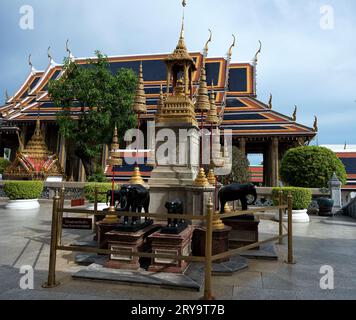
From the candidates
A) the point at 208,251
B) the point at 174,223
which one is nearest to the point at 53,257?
the point at 174,223

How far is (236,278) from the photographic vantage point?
4203 mm

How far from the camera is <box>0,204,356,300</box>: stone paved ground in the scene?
3.53m

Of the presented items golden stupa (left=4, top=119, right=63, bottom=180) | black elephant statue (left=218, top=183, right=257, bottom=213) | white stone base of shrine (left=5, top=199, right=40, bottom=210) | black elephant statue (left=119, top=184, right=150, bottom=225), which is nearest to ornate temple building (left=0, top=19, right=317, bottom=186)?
golden stupa (left=4, top=119, right=63, bottom=180)

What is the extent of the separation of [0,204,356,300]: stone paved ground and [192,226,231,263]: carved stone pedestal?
536 mm

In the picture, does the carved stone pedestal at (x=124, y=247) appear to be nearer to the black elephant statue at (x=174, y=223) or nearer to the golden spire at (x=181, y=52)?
the black elephant statue at (x=174, y=223)

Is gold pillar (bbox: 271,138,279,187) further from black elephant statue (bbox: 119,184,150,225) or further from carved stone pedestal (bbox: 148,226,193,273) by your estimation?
carved stone pedestal (bbox: 148,226,193,273)

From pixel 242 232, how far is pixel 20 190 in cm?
1152

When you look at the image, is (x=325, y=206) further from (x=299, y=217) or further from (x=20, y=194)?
(x=20, y=194)

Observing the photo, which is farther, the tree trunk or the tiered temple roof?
the tiered temple roof

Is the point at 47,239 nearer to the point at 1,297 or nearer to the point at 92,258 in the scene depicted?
the point at 92,258

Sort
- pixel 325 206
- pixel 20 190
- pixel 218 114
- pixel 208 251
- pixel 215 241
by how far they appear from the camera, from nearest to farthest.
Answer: pixel 208 251, pixel 215 241, pixel 325 206, pixel 20 190, pixel 218 114

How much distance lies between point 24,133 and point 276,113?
22.4 meters

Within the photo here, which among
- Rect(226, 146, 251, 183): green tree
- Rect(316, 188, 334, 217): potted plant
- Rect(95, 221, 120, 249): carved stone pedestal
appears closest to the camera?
Rect(95, 221, 120, 249): carved stone pedestal

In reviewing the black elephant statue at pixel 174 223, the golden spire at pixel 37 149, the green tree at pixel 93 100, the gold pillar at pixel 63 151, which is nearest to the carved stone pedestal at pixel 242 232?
the black elephant statue at pixel 174 223
